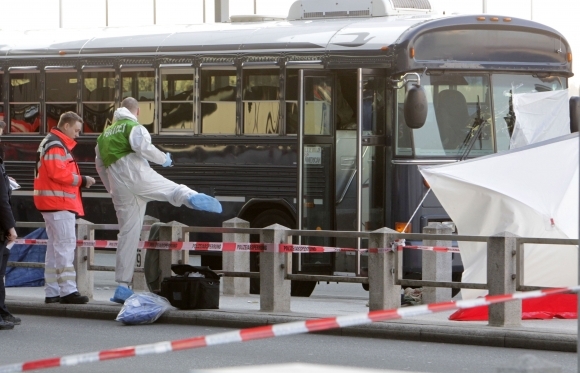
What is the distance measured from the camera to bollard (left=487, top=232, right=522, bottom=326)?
1214 centimetres

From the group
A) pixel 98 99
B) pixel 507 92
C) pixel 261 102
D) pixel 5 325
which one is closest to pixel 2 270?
pixel 5 325

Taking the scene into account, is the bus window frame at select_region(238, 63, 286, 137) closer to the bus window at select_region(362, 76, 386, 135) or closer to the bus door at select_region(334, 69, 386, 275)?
the bus door at select_region(334, 69, 386, 275)

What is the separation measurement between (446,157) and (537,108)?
45.2 inches

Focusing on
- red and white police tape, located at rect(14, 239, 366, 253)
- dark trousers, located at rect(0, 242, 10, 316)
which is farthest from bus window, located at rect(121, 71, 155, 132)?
dark trousers, located at rect(0, 242, 10, 316)

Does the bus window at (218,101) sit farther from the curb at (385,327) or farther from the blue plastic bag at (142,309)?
the blue plastic bag at (142,309)

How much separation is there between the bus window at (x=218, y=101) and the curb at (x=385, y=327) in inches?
146

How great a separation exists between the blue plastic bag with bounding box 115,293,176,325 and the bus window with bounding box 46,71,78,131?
5884mm

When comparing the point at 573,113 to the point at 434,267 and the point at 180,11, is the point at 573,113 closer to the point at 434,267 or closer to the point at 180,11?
the point at 434,267

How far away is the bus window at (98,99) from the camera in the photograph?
18469mm

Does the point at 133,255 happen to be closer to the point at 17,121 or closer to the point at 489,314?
the point at 489,314

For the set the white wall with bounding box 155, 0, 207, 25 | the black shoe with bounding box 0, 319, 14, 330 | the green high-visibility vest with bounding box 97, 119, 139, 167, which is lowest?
the black shoe with bounding box 0, 319, 14, 330

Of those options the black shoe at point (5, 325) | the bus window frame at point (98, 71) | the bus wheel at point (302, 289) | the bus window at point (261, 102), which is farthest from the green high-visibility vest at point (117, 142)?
the bus window frame at point (98, 71)

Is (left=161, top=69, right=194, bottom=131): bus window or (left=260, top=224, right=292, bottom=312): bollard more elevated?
(left=161, top=69, right=194, bottom=131): bus window

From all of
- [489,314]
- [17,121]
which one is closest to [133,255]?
[489,314]
